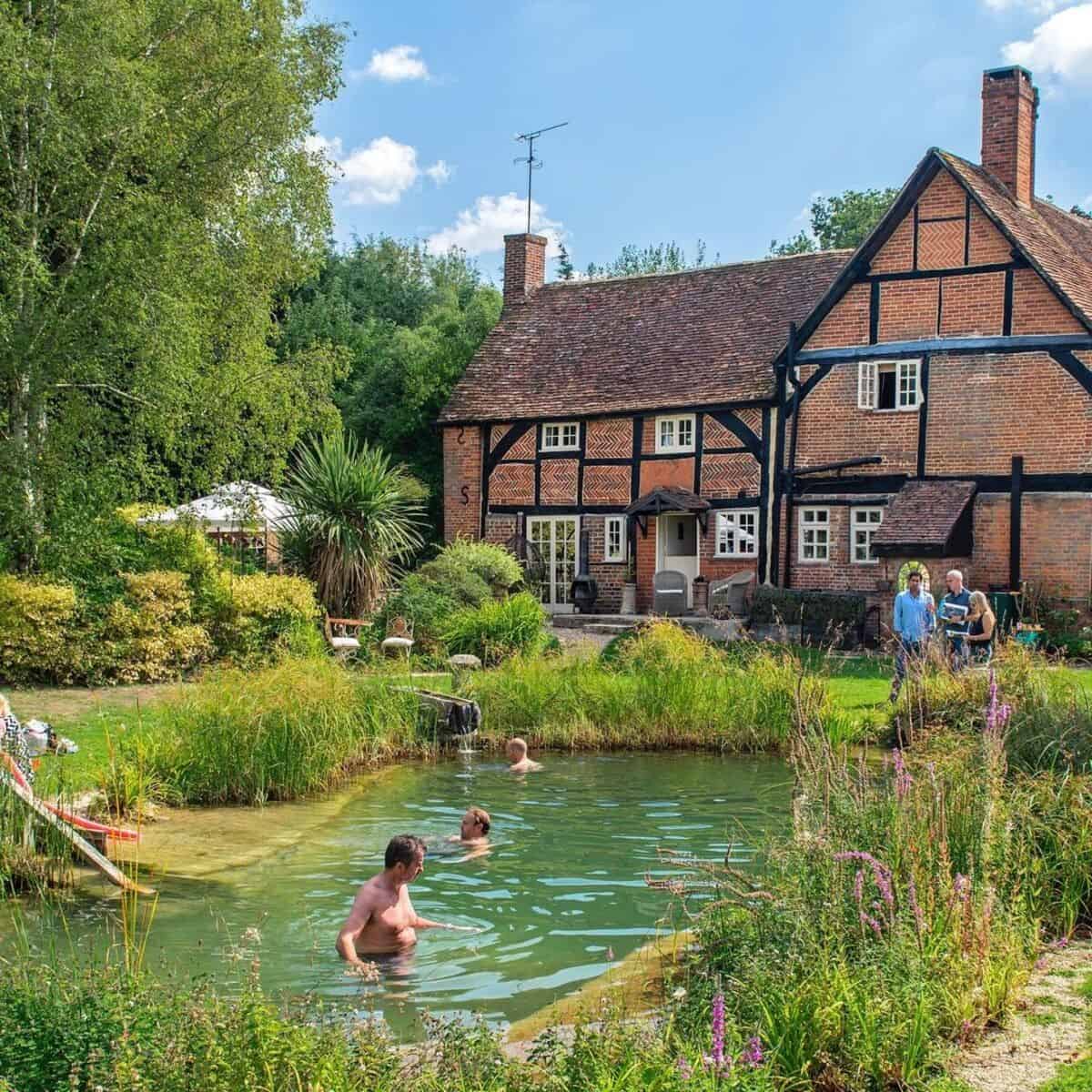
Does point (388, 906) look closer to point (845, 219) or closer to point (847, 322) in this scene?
point (847, 322)

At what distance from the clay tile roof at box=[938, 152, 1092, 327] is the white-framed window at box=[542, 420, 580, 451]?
9.85 m

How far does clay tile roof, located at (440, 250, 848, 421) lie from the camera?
2981cm

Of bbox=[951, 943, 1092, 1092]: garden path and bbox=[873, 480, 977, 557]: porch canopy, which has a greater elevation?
bbox=[873, 480, 977, 557]: porch canopy

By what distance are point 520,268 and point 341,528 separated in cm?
1433

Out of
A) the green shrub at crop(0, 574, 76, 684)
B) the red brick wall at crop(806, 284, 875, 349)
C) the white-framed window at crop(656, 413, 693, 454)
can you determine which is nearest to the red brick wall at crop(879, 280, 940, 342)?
the red brick wall at crop(806, 284, 875, 349)

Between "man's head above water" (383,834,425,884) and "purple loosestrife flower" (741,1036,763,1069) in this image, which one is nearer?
"purple loosestrife flower" (741,1036,763,1069)

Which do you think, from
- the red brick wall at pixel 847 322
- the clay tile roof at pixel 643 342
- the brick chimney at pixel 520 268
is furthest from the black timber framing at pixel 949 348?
the brick chimney at pixel 520 268

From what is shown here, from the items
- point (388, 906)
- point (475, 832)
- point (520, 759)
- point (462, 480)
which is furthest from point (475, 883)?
point (462, 480)

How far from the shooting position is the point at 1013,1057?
5.88m

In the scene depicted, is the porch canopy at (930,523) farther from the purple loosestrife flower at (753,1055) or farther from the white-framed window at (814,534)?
the purple loosestrife flower at (753,1055)

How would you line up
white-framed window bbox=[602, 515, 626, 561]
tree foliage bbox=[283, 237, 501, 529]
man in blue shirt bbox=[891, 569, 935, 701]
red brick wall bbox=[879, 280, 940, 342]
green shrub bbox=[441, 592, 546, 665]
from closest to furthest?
man in blue shirt bbox=[891, 569, 935, 701]
green shrub bbox=[441, 592, 546, 665]
red brick wall bbox=[879, 280, 940, 342]
white-framed window bbox=[602, 515, 626, 561]
tree foliage bbox=[283, 237, 501, 529]

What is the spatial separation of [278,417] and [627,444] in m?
11.6

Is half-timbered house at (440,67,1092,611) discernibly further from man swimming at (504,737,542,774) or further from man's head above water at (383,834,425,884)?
man's head above water at (383,834,425,884)

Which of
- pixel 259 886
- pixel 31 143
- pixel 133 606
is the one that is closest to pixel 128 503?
pixel 133 606
